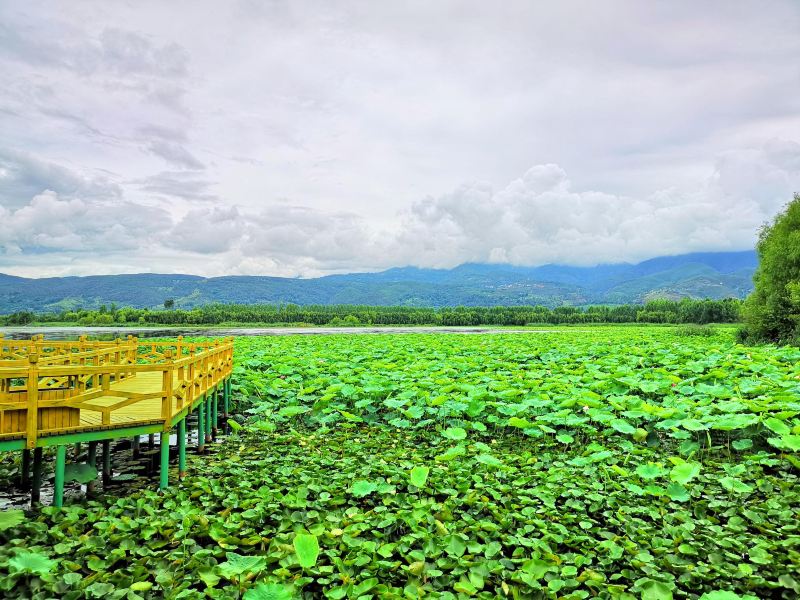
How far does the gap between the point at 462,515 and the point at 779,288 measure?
2764 cm

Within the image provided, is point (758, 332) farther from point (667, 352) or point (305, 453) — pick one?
point (305, 453)

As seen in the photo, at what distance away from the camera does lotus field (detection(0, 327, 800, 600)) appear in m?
4.69

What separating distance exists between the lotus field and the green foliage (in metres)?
18.7

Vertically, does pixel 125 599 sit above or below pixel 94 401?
below

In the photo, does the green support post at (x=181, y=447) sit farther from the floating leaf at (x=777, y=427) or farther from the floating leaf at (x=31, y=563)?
the floating leaf at (x=777, y=427)

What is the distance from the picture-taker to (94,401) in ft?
27.2

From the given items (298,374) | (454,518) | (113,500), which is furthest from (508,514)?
(298,374)

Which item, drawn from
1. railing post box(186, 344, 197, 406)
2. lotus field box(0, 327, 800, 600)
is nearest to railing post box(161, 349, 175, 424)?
railing post box(186, 344, 197, 406)

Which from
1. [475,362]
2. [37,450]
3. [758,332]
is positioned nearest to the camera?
[37,450]

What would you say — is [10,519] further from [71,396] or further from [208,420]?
[208,420]

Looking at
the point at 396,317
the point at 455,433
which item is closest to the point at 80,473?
the point at 455,433

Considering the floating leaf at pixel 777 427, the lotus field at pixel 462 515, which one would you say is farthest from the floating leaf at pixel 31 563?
the floating leaf at pixel 777 427

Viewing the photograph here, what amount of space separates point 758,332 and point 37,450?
1235 inches

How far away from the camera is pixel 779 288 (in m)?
→ 25.7
